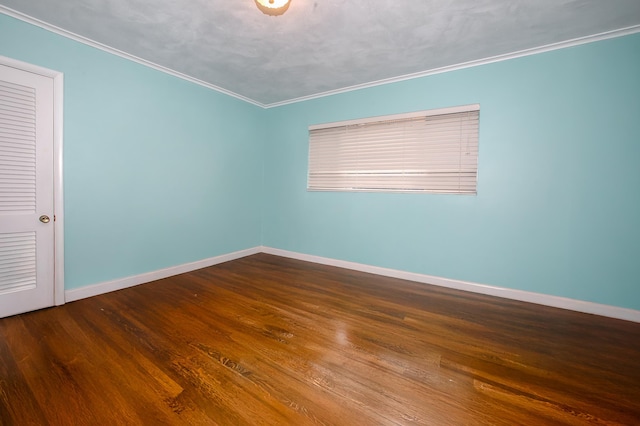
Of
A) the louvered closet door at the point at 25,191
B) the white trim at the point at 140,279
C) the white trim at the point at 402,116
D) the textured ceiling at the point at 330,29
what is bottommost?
the white trim at the point at 140,279

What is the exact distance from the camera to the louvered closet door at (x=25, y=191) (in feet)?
7.73

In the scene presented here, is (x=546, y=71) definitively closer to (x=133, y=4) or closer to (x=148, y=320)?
(x=133, y=4)

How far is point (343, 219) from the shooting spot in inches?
163

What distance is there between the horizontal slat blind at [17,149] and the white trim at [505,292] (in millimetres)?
3558

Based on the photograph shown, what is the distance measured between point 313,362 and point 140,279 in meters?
2.67

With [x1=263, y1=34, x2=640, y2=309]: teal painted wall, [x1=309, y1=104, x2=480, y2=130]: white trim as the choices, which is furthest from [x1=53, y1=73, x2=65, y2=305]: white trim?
[x1=263, y1=34, x2=640, y2=309]: teal painted wall

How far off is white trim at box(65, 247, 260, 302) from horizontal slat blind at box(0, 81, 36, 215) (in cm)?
96

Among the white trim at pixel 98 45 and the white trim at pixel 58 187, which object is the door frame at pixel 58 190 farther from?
the white trim at pixel 98 45

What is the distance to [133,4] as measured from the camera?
7.24 ft

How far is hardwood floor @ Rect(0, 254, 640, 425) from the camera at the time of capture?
1452mm

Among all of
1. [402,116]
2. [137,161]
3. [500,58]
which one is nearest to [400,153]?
[402,116]

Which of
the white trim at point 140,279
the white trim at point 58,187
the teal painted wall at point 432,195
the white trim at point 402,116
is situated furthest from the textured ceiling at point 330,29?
the white trim at point 140,279

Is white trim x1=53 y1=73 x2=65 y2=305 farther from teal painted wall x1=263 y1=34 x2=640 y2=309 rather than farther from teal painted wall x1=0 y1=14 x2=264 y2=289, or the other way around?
teal painted wall x1=263 y1=34 x2=640 y2=309

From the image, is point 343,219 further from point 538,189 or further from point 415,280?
point 538,189
